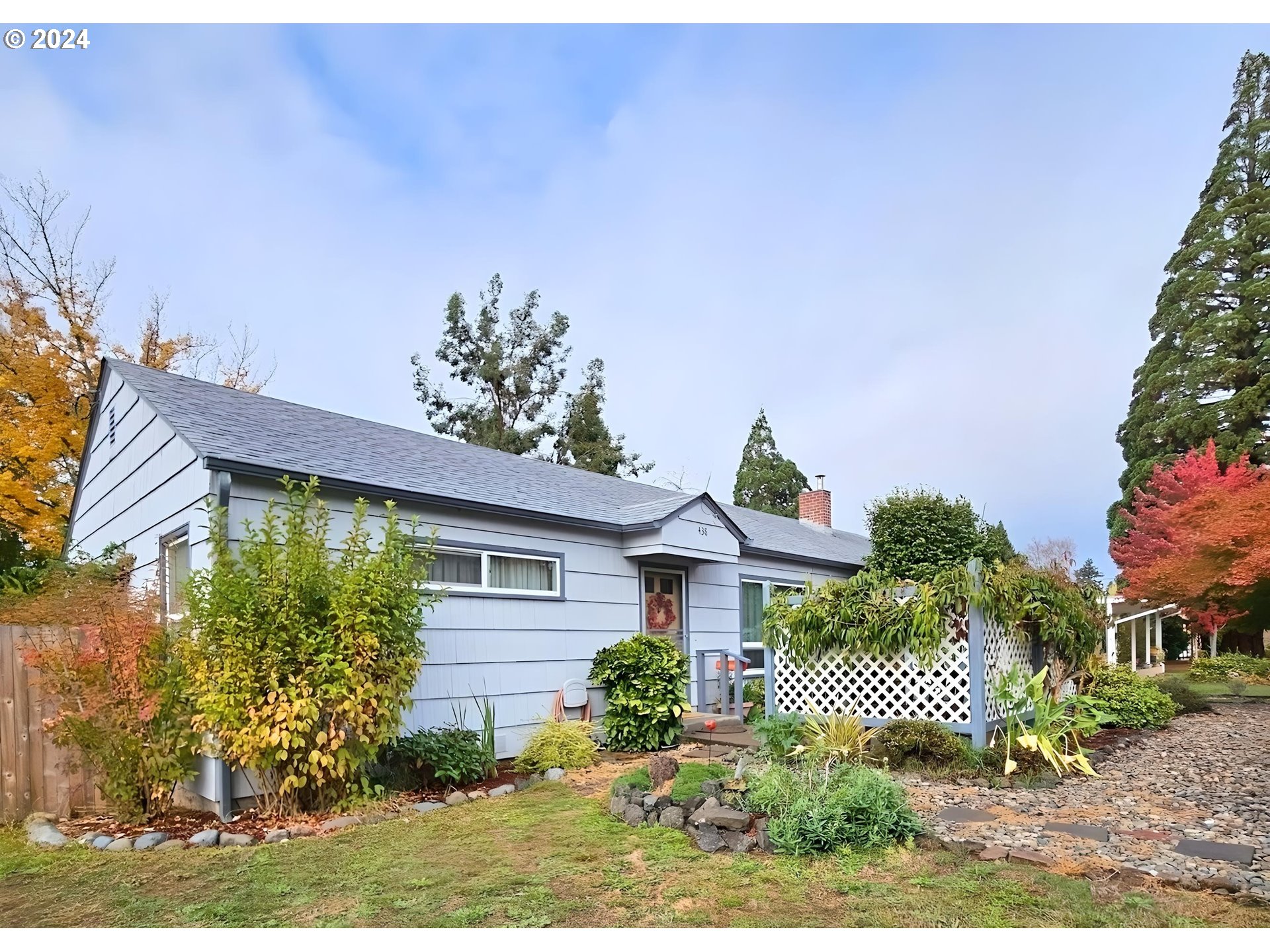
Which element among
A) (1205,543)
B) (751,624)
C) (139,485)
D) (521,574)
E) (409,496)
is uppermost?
(139,485)

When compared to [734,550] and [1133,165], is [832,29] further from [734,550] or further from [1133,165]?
[734,550]

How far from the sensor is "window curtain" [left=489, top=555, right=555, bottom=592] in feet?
29.6

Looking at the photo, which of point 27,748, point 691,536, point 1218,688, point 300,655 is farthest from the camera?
point 1218,688

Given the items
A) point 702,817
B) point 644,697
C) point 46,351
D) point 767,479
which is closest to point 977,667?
point 644,697

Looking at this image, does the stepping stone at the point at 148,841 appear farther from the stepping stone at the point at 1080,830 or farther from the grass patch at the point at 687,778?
the stepping stone at the point at 1080,830

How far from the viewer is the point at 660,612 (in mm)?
11445

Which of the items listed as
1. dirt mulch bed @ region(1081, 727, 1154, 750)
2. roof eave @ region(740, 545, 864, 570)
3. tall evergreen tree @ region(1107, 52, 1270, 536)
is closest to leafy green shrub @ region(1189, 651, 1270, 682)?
tall evergreen tree @ region(1107, 52, 1270, 536)

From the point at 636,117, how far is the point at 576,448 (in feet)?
73.5

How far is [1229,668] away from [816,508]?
9.90 metres

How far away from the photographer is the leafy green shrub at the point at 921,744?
7246 millimetres

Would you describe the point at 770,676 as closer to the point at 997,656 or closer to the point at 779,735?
the point at 779,735

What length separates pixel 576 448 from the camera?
31.1 m

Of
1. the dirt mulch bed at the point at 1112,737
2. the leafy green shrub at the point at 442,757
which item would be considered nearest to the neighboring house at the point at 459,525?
the leafy green shrub at the point at 442,757

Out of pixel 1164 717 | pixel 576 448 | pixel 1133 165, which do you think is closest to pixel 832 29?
pixel 1133 165
